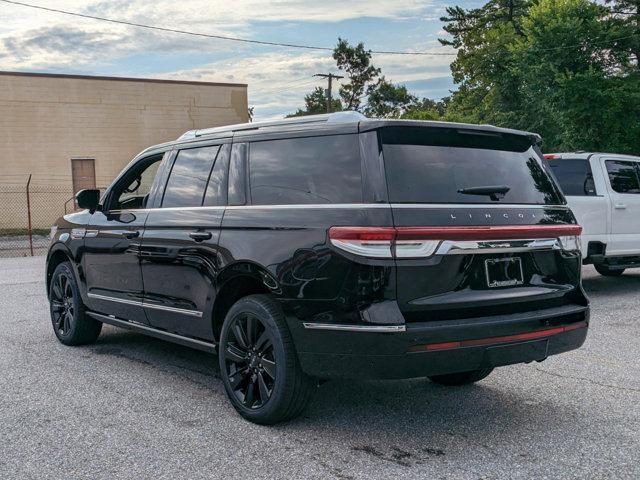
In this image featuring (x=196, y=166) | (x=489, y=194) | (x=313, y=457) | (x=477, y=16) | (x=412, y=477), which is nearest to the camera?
(x=412, y=477)

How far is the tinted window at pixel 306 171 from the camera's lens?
Answer: 4.21 m

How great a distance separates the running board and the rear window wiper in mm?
2049

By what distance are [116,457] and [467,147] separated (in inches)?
108

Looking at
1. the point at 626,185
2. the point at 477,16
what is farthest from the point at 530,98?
the point at 477,16

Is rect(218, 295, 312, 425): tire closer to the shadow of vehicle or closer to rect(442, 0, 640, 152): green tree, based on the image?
the shadow of vehicle

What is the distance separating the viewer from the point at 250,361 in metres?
4.61

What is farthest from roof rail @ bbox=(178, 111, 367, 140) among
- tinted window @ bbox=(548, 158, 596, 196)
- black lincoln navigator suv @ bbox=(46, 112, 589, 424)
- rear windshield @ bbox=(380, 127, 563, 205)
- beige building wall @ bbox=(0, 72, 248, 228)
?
beige building wall @ bbox=(0, 72, 248, 228)

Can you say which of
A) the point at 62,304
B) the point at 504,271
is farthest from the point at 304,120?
the point at 62,304

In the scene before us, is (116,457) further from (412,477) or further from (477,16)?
(477,16)

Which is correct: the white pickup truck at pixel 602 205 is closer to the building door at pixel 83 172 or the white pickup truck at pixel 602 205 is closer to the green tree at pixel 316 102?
the building door at pixel 83 172

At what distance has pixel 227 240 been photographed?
4781mm

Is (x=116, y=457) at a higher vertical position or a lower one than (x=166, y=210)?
lower

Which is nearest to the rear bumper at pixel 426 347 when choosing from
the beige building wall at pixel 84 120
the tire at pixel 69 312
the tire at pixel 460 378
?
the tire at pixel 460 378

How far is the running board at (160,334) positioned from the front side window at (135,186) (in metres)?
0.98
